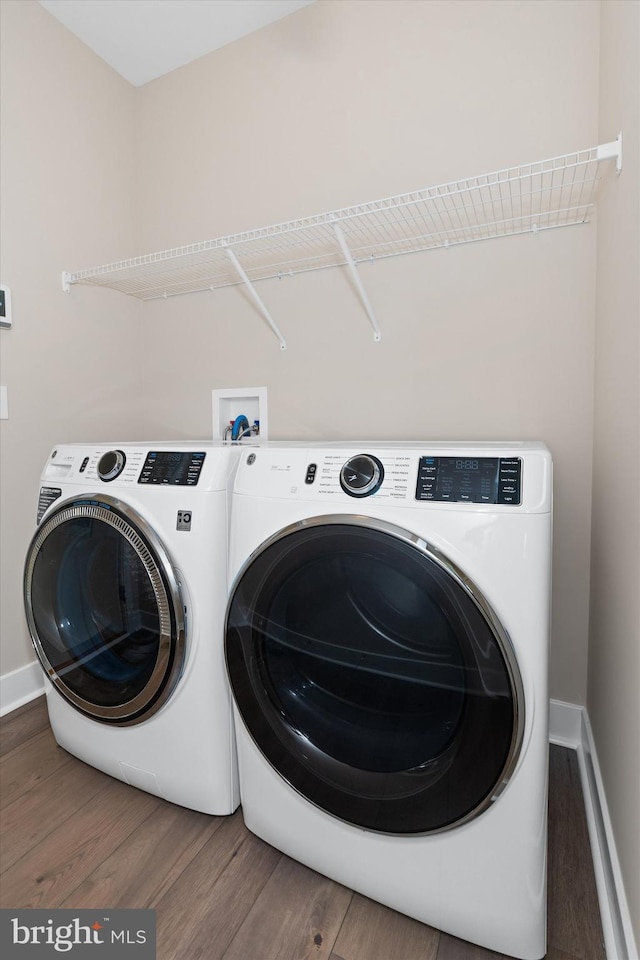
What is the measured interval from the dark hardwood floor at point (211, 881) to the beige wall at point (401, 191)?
65 cm

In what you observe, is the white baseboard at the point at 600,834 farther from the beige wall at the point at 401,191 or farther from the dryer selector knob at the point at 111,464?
the dryer selector knob at the point at 111,464

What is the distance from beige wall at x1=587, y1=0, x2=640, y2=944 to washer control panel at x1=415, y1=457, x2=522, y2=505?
0.23 metres

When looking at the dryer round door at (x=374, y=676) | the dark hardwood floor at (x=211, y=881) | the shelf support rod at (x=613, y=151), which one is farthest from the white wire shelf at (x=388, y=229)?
the dark hardwood floor at (x=211, y=881)

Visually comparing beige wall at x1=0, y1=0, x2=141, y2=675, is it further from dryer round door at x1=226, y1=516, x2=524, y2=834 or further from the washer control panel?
the washer control panel

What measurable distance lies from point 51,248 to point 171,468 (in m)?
1.25

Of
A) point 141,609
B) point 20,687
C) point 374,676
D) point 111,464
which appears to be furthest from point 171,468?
point 20,687

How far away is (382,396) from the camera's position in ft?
5.84

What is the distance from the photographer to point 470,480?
0.93m

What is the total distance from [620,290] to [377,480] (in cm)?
70

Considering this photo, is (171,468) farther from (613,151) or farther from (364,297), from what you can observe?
(613,151)

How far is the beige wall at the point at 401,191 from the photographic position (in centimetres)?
150

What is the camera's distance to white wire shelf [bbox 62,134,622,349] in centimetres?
141

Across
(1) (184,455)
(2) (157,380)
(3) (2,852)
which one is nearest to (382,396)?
(1) (184,455)

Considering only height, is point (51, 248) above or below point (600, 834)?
Answer: above
